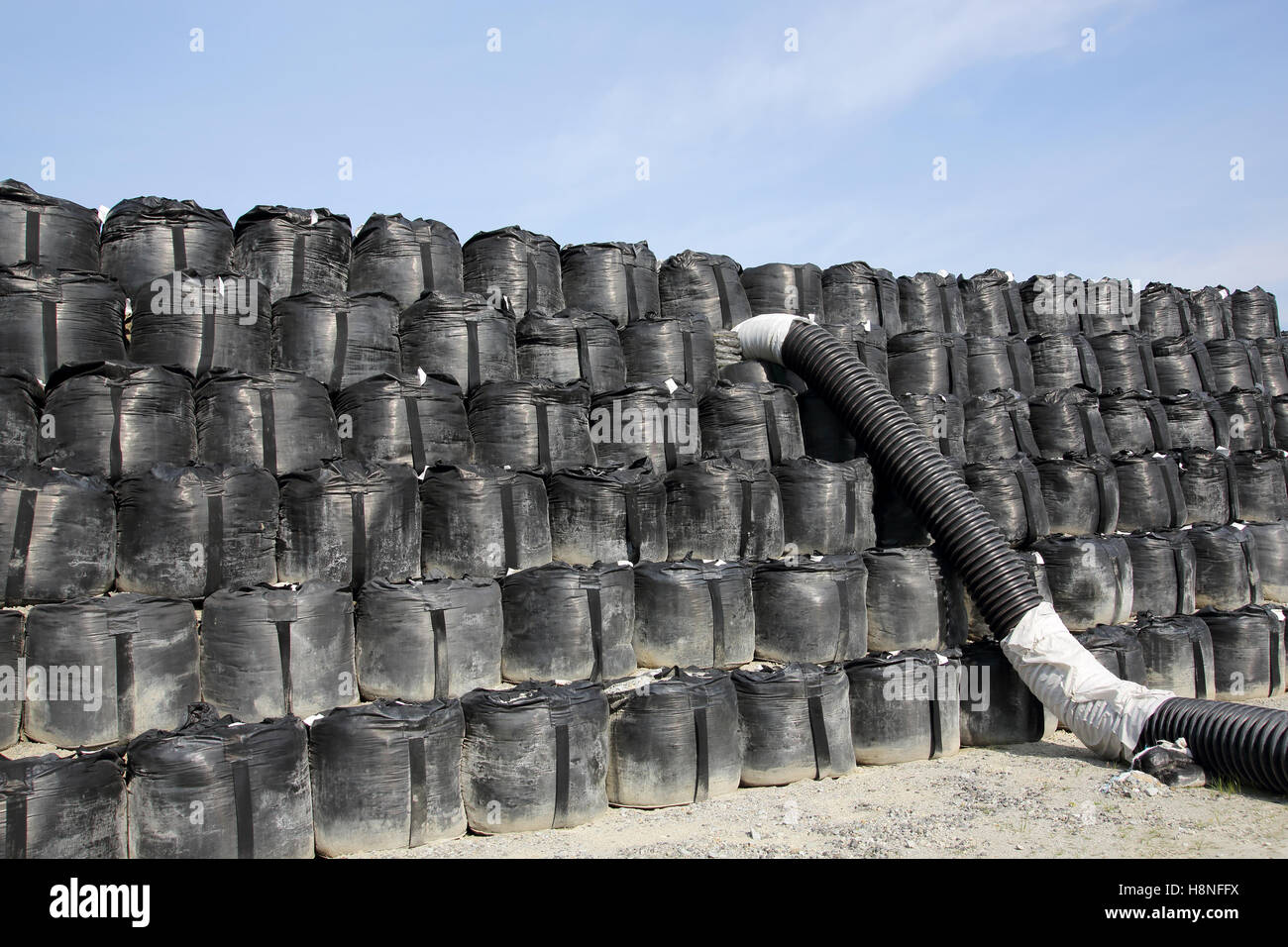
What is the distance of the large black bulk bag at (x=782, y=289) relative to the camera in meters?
9.69

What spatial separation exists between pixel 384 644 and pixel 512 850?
57.0 inches

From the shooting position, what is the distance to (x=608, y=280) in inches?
354

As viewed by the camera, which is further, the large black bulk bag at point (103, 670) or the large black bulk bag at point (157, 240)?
the large black bulk bag at point (157, 240)

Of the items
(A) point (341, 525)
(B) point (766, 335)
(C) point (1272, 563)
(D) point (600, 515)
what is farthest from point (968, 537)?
(A) point (341, 525)

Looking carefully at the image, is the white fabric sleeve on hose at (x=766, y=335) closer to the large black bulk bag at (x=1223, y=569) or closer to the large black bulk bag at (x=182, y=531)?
the large black bulk bag at (x=1223, y=569)

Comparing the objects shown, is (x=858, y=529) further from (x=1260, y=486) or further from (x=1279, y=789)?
(x=1260, y=486)

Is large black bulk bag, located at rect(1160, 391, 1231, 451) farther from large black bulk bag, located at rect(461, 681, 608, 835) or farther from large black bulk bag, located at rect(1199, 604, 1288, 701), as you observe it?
large black bulk bag, located at rect(461, 681, 608, 835)

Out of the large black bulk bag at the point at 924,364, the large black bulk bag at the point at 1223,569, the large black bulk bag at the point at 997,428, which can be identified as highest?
the large black bulk bag at the point at 924,364

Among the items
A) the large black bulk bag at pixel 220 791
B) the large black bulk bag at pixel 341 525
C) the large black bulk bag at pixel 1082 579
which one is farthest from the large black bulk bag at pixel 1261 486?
the large black bulk bag at pixel 220 791

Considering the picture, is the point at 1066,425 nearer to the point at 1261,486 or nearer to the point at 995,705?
the point at 1261,486

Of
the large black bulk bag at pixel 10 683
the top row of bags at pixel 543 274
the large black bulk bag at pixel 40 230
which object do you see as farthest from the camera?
the top row of bags at pixel 543 274

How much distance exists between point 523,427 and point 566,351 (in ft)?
3.66

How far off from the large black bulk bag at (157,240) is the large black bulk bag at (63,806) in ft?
12.4

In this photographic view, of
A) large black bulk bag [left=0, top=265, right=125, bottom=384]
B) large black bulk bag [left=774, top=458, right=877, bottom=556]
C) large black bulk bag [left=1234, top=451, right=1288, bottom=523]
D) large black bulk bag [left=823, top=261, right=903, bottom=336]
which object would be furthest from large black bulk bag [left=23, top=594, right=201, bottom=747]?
large black bulk bag [left=1234, top=451, right=1288, bottom=523]
